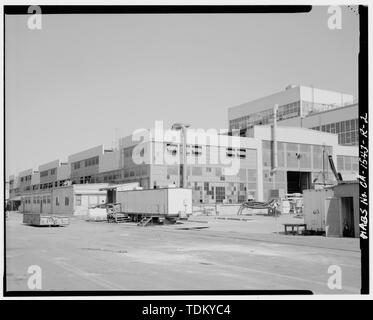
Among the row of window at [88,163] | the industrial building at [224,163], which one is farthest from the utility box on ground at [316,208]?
the row of window at [88,163]

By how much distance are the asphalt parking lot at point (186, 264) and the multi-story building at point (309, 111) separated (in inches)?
2209

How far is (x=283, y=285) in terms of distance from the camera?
1242cm

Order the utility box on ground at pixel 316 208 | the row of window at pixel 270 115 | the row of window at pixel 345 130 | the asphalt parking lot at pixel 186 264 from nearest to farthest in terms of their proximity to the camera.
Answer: the asphalt parking lot at pixel 186 264 < the utility box on ground at pixel 316 208 < the row of window at pixel 345 130 < the row of window at pixel 270 115

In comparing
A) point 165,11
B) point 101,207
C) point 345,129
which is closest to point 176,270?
point 165,11

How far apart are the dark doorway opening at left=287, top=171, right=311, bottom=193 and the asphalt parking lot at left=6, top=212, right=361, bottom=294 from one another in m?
59.2

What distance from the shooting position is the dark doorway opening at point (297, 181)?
82.9 metres

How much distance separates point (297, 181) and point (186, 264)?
2812 inches

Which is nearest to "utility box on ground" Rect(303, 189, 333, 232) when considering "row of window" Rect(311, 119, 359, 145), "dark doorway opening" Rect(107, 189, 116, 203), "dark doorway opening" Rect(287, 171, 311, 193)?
"dark doorway opening" Rect(107, 189, 116, 203)

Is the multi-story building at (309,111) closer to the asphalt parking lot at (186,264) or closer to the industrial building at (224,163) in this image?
the industrial building at (224,163)

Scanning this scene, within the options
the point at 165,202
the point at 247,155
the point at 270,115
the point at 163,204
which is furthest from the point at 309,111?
the point at 165,202

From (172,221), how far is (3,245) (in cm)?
3201

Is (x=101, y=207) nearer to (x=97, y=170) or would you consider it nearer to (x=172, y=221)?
(x=172, y=221)

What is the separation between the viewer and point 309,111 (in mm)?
88625

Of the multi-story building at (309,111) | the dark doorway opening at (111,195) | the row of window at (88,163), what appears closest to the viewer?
the dark doorway opening at (111,195)
